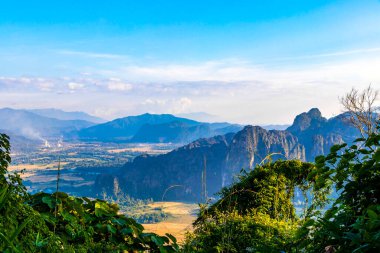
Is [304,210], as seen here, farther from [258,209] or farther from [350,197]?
[350,197]

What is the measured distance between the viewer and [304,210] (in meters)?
7.09

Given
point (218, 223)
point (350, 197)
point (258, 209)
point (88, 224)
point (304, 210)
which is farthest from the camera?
point (304, 210)

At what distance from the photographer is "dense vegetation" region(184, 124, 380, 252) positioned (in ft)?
8.81

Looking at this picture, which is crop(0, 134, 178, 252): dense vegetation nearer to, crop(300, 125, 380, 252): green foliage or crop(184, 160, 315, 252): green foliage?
crop(184, 160, 315, 252): green foliage

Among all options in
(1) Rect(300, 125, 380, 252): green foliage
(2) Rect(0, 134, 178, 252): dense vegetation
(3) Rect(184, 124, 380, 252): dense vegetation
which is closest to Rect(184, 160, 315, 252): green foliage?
(3) Rect(184, 124, 380, 252): dense vegetation

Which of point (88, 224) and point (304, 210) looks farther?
point (304, 210)

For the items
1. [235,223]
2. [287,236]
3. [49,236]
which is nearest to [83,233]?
[49,236]

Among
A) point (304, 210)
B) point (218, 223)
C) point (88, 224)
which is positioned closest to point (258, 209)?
point (304, 210)

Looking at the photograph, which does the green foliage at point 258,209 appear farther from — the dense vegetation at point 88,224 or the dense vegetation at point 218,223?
the dense vegetation at point 88,224

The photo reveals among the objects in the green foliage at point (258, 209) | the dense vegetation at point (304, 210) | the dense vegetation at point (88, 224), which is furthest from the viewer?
the green foliage at point (258, 209)

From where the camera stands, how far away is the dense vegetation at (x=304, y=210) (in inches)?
106

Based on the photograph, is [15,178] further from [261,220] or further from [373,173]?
[261,220]

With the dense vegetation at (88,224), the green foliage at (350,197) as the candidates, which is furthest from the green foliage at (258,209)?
the green foliage at (350,197)

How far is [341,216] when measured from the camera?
289cm
